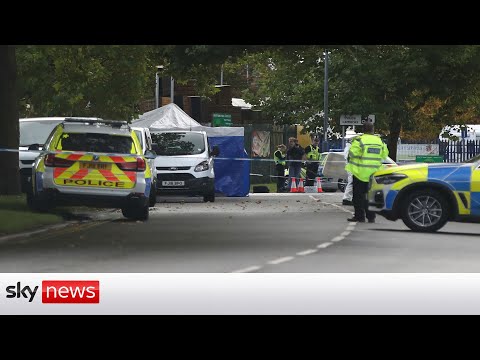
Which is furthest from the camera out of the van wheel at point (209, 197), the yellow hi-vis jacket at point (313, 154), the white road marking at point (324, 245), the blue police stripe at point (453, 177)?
the yellow hi-vis jacket at point (313, 154)

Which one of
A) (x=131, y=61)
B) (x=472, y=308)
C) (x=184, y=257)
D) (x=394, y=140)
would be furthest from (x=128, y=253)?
(x=394, y=140)

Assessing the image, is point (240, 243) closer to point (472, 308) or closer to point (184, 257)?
point (184, 257)

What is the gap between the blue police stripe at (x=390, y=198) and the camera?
2238cm

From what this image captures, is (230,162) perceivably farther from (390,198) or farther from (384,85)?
(390,198)

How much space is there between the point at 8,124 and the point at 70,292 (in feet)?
53.0

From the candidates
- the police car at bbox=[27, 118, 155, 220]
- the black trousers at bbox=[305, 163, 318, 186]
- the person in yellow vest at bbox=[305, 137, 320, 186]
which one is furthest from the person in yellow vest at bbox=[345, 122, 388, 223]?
the black trousers at bbox=[305, 163, 318, 186]

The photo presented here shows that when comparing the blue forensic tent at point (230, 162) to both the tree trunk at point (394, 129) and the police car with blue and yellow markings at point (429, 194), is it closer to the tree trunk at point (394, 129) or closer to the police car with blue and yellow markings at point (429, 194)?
the tree trunk at point (394, 129)

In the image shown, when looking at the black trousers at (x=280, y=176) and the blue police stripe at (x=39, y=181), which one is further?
the black trousers at (x=280, y=176)

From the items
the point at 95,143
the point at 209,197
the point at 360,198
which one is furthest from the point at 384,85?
the point at 95,143

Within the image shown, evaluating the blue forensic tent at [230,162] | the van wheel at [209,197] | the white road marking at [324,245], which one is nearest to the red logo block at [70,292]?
the white road marking at [324,245]

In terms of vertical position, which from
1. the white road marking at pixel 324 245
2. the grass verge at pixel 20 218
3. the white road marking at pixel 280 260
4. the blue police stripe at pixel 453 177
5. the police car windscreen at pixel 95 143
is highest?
the police car windscreen at pixel 95 143

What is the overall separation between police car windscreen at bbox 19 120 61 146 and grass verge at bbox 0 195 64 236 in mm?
5145

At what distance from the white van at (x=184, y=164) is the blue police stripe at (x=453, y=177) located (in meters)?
11.7

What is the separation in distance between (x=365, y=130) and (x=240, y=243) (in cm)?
449
